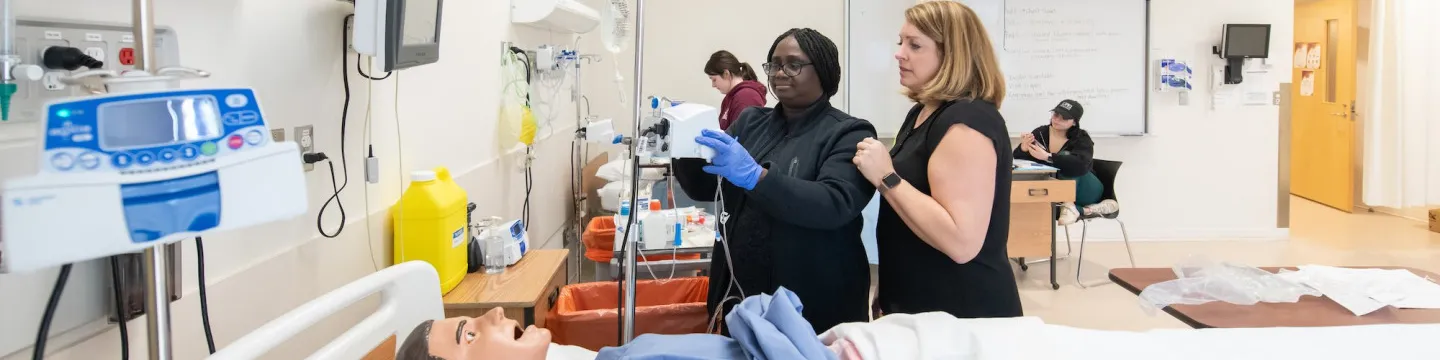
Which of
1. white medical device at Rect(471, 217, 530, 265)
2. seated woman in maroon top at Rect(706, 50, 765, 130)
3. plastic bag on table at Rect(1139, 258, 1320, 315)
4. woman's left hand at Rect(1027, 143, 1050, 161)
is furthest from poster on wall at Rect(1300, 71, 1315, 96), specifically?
white medical device at Rect(471, 217, 530, 265)

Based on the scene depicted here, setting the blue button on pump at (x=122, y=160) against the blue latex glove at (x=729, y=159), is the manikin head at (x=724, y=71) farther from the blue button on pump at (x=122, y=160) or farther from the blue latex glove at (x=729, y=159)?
the blue button on pump at (x=122, y=160)

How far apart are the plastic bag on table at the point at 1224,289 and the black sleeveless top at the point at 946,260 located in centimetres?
38

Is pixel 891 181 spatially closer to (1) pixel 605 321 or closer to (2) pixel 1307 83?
(1) pixel 605 321

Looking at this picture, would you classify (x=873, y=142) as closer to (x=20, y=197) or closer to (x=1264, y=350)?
(x=1264, y=350)

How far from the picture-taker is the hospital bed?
1.23 meters

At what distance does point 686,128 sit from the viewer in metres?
1.50

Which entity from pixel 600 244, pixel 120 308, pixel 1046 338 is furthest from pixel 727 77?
pixel 120 308

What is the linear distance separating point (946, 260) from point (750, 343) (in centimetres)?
63

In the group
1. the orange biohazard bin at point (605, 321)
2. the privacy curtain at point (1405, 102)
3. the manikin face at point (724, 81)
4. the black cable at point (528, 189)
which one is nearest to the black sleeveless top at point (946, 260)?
the orange biohazard bin at point (605, 321)

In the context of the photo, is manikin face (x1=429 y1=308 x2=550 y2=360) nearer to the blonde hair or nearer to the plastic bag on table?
the blonde hair

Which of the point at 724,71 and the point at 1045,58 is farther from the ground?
the point at 1045,58

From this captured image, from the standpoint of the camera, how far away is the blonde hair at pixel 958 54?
5.21 ft

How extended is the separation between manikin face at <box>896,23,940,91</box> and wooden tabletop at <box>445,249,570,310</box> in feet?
3.30

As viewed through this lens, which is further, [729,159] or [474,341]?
[729,159]
